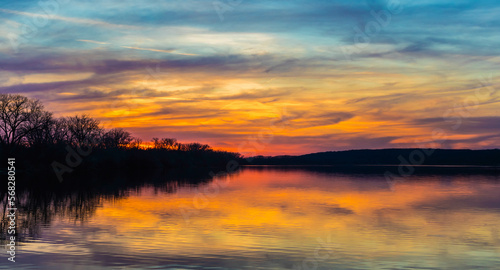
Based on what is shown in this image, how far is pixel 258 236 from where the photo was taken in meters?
21.3

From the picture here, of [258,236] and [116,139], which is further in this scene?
[116,139]

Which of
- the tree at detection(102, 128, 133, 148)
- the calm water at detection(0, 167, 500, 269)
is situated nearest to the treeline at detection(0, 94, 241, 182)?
the tree at detection(102, 128, 133, 148)

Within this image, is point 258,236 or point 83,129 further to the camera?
point 83,129

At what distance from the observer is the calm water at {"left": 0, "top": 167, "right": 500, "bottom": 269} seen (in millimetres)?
16281

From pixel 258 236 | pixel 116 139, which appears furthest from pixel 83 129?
pixel 258 236

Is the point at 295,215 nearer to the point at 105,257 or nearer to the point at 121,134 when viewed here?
the point at 105,257

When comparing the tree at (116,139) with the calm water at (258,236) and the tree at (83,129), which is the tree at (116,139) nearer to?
the tree at (83,129)

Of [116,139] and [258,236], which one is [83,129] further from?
[258,236]

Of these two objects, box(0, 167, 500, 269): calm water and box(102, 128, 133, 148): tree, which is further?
box(102, 128, 133, 148): tree

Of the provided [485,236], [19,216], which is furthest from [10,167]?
[485,236]

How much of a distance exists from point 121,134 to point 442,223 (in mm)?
133504

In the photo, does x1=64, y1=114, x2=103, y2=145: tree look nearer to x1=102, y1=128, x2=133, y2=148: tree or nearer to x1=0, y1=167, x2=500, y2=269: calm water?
x1=102, y1=128, x2=133, y2=148: tree

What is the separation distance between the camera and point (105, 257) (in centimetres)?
1670

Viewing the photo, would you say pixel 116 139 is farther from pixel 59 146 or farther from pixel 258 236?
pixel 258 236
